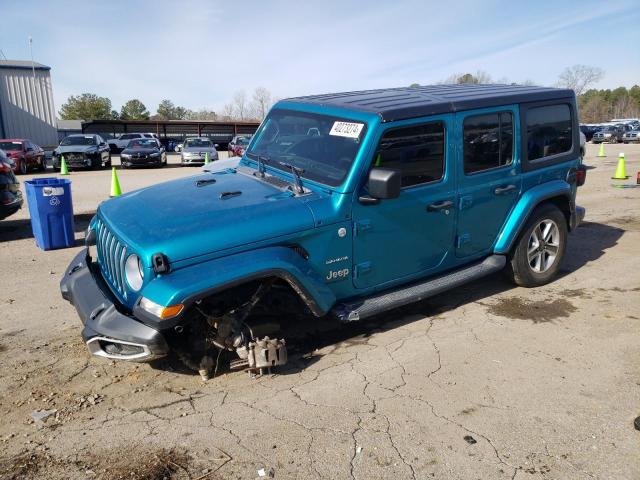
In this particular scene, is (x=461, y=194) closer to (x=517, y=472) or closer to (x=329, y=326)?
(x=329, y=326)

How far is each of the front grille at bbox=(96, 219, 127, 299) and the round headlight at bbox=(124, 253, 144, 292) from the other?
0.07 metres

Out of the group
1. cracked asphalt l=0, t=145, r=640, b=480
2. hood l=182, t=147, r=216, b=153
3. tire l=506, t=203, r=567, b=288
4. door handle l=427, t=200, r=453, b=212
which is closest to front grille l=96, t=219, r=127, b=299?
cracked asphalt l=0, t=145, r=640, b=480

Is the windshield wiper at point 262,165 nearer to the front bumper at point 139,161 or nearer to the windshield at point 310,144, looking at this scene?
the windshield at point 310,144

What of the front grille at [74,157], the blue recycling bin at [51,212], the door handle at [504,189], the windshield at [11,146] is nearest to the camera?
the door handle at [504,189]

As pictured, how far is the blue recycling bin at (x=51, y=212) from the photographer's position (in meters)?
7.26

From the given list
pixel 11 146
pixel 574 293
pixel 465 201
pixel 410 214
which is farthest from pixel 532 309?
pixel 11 146

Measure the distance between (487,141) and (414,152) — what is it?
0.93 m

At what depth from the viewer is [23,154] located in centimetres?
2005

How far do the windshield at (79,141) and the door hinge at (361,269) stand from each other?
21.3 meters

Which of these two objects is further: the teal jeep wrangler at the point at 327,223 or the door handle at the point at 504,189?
the door handle at the point at 504,189

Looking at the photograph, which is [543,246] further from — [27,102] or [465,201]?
[27,102]

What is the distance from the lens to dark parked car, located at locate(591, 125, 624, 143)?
3550 cm

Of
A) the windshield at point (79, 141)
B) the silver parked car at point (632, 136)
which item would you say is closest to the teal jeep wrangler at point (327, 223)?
the windshield at point (79, 141)

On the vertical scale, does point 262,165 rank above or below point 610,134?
below
